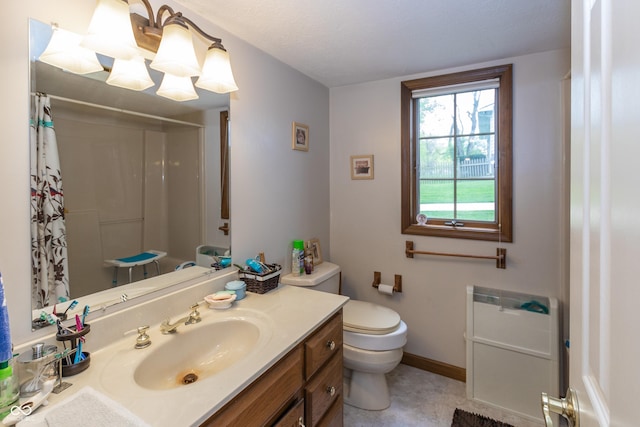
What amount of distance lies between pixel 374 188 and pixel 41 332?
6.51 ft

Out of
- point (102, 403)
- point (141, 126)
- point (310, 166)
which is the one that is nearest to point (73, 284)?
point (102, 403)

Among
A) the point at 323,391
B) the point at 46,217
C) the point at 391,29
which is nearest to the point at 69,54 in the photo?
the point at 46,217

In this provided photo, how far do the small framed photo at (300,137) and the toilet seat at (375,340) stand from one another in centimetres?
123

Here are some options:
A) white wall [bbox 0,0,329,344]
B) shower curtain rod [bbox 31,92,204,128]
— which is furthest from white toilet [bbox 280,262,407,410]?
shower curtain rod [bbox 31,92,204,128]

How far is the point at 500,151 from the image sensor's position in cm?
195

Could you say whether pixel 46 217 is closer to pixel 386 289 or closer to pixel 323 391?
pixel 323 391

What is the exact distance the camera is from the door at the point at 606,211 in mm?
371

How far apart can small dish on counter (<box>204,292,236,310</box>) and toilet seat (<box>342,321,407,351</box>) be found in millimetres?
731

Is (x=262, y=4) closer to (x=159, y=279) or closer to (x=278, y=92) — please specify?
(x=278, y=92)

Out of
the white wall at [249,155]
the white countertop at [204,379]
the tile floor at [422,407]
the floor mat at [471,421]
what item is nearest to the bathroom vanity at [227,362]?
the white countertop at [204,379]

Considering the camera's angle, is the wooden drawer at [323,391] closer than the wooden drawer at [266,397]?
No

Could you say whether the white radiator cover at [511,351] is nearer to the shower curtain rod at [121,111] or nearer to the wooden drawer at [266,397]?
the wooden drawer at [266,397]

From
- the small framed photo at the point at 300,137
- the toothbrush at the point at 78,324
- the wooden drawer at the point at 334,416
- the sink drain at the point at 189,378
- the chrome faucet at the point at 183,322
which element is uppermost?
the small framed photo at the point at 300,137

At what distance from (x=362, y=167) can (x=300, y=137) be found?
566mm
